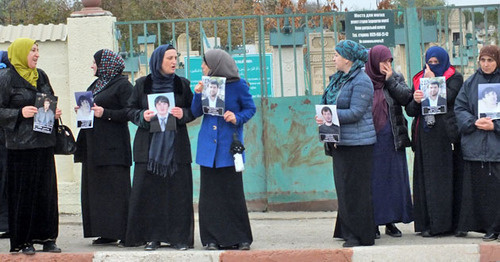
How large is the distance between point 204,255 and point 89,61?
384 cm

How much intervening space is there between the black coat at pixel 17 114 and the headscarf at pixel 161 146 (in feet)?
2.79

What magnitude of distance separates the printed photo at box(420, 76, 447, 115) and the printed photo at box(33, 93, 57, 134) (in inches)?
127

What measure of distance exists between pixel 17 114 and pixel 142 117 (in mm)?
1048

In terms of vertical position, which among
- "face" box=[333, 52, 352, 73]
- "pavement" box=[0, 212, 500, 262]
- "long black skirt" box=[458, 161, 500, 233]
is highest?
"face" box=[333, 52, 352, 73]

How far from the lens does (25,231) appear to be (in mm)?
7750

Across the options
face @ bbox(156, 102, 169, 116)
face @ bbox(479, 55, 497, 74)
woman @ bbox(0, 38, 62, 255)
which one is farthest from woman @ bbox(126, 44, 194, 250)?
face @ bbox(479, 55, 497, 74)

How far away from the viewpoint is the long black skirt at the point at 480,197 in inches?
319

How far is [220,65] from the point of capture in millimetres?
7781

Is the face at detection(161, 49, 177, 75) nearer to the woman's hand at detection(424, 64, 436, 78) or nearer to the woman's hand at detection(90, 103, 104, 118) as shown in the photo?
the woman's hand at detection(90, 103, 104, 118)

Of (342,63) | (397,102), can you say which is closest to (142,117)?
(342,63)

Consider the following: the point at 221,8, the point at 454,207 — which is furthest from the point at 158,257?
the point at 221,8

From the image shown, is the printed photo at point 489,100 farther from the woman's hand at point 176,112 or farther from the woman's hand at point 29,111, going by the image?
the woman's hand at point 29,111

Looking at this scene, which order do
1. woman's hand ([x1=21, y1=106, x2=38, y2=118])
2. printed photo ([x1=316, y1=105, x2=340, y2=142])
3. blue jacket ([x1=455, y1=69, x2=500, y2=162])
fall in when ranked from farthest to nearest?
blue jacket ([x1=455, y1=69, x2=500, y2=162]), printed photo ([x1=316, y1=105, x2=340, y2=142]), woman's hand ([x1=21, y1=106, x2=38, y2=118])

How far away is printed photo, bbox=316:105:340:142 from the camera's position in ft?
25.1
